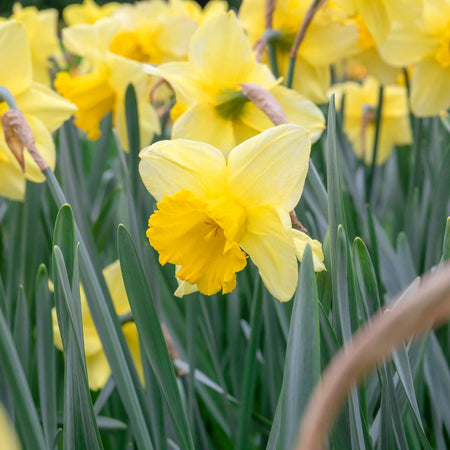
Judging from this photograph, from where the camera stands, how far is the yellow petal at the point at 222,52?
0.84 m

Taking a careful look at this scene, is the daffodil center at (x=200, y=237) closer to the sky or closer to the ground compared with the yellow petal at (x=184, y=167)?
closer to the ground

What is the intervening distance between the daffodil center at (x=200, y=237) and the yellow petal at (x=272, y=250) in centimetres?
2

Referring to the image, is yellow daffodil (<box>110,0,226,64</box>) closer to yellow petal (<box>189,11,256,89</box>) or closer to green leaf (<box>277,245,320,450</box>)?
yellow petal (<box>189,11,256,89</box>)

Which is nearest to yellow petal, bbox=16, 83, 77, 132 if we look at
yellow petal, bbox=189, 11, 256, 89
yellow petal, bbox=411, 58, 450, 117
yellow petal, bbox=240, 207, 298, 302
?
yellow petal, bbox=189, 11, 256, 89

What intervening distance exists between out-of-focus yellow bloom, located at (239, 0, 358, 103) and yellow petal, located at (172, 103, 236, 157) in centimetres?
30

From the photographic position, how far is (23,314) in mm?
765

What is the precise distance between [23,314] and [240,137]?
434 millimetres

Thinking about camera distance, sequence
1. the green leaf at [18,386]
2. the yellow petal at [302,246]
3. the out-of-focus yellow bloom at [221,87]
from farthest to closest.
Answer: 1. the out-of-focus yellow bloom at [221,87]
2. the yellow petal at [302,246]
3. the green leaf at [18,386]

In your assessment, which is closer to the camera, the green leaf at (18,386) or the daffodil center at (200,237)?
the green leaf at (18,386)

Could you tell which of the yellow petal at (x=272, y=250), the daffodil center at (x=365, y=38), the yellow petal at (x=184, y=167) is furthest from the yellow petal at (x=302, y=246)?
the daffodil center at (x=365, y=38)

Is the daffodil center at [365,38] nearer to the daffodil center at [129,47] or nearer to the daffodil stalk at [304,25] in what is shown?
→ the daffodil stalk at [304,25]

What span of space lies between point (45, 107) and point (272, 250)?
0.53 meters

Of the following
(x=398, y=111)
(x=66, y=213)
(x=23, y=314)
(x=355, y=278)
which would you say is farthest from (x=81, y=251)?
(x=398, y=111)

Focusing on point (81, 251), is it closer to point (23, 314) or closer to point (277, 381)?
point (23, 314)
